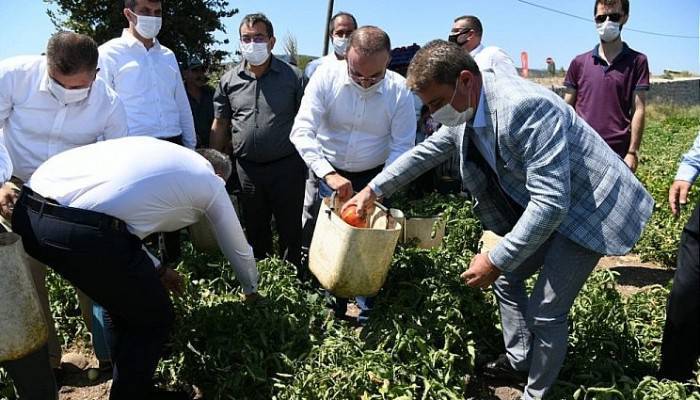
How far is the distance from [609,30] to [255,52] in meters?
2.51

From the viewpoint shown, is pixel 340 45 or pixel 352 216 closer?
pixel 352 216

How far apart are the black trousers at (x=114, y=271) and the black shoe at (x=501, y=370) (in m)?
1.66

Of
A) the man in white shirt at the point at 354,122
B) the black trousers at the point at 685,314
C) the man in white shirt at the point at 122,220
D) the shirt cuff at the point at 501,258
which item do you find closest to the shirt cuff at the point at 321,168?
the man in white shirt at the point at 354,122

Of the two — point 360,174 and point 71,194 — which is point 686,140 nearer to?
point 360,174

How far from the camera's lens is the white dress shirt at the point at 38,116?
2.89 m

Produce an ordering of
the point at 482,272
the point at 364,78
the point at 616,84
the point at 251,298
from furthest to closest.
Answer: the point at 616,84 < the point at 364,78 < the point at 251,298 < the point at 482,272

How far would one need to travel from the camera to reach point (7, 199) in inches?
95.5

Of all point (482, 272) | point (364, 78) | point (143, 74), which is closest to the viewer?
point (482, 272)

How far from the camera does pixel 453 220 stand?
15.6 ft

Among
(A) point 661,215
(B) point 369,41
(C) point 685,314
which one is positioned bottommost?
(A) point 661,215

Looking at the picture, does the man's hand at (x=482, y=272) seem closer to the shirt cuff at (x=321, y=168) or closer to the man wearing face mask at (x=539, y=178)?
the man wearing face mask at (x=539, y=178)

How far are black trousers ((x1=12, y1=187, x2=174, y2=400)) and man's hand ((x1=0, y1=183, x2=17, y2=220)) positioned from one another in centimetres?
13

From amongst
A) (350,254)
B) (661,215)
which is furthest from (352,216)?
(661,215)

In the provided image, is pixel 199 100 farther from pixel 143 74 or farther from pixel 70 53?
pixel 70 53
